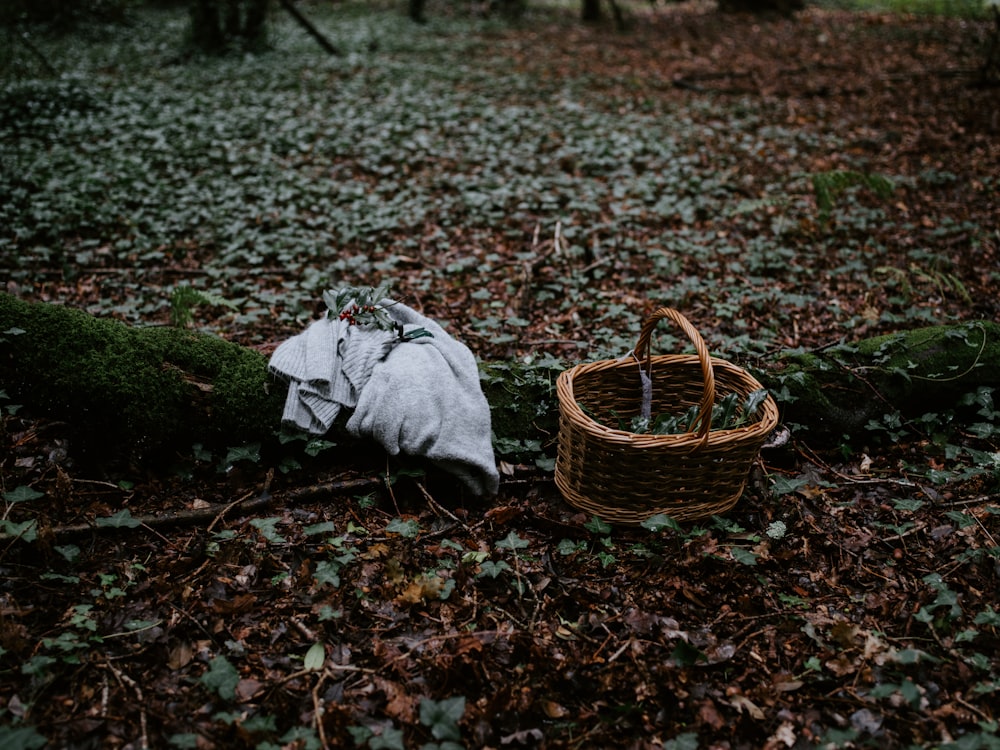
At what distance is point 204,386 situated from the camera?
3.00 metres

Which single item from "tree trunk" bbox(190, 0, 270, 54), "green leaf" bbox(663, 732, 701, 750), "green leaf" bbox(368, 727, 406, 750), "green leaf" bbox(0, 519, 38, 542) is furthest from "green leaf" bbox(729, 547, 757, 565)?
"tree trunk" bbox(190, 0, 270, 54)

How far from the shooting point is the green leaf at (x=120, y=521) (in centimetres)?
256

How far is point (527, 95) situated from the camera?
31.4ft

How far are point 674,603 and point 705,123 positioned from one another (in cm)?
720

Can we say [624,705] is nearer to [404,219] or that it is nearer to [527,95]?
[404,219]

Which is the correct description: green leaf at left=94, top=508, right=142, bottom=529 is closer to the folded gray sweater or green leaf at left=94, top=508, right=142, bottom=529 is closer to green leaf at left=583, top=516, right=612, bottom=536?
the folded gray sweater

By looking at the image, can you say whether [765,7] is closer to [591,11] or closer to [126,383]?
[591,11]

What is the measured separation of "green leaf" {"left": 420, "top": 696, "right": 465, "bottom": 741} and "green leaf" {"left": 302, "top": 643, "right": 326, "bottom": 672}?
41 centimetres

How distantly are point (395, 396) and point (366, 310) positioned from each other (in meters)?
0.62

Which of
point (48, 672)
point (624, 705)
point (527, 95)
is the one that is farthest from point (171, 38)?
point (624, 705)

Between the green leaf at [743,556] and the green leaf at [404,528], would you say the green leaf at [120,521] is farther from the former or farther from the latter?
the green leaf at [743,556]

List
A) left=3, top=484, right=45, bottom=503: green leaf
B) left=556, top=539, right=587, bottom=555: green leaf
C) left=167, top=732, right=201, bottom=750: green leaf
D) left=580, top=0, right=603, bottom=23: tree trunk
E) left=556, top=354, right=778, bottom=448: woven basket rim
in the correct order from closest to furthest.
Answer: left=167, top=732, right=201, bottom=750: green leaf, left=3, top=484, right=45, bottom=503: green leaf, left=556, top=354, right=778, bottom=448: woven basket rim, left=556, top=539, right=587, bottom=555: green leaf, left=580, top=0, right=603, bottom=23: tree trunk

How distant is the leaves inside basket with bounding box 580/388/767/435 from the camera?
2953 millimetres

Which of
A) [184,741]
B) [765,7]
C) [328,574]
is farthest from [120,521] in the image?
[765,7]
